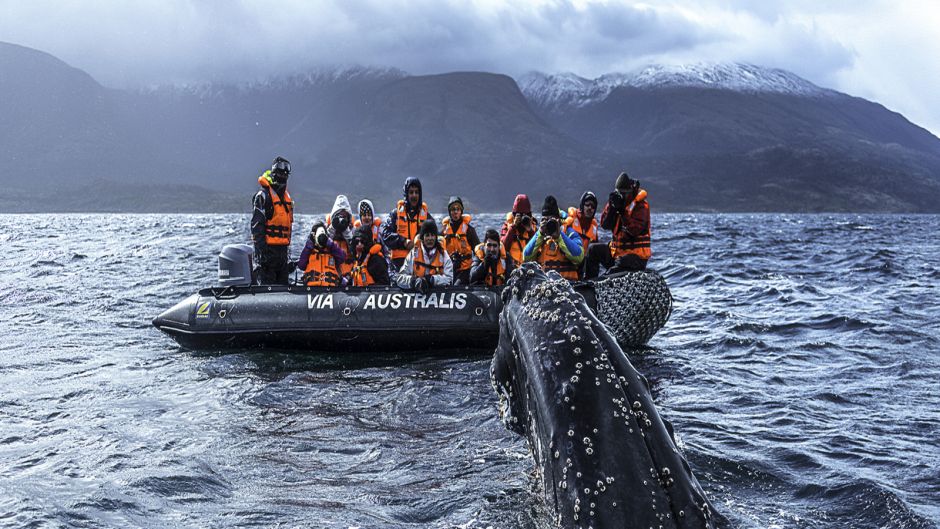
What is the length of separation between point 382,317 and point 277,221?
2756mm

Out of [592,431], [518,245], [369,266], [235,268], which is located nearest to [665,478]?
[592,431]

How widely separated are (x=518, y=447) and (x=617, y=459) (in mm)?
4183

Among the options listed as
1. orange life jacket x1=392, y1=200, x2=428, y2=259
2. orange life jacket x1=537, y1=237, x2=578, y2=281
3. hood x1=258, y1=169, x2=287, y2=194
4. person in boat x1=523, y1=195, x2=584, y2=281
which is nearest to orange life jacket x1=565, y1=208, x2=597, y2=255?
person in boat x1=523, y1=195, x2=584, y2=281

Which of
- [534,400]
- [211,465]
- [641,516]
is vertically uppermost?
[534,400]

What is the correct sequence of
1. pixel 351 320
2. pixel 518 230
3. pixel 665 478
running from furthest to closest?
pixel 518 230
pixel 351 320
pixel 665 478

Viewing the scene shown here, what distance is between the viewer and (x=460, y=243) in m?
13.6

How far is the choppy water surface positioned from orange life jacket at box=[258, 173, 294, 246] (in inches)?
89.5

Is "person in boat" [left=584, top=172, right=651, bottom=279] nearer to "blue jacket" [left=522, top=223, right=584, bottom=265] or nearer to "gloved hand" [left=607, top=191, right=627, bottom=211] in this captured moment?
"gloved hand" [left=607, top=191, right=627, bottom=211]

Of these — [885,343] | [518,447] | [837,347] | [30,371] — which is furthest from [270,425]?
[885,343]

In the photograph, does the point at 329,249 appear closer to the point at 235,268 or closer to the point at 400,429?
the point at 235,268

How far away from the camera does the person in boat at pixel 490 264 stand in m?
12.0

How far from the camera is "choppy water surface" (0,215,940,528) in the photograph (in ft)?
17.6

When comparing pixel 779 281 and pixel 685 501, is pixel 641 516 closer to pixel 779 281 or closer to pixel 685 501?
pixel 685 501

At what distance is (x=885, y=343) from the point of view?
12.1m
